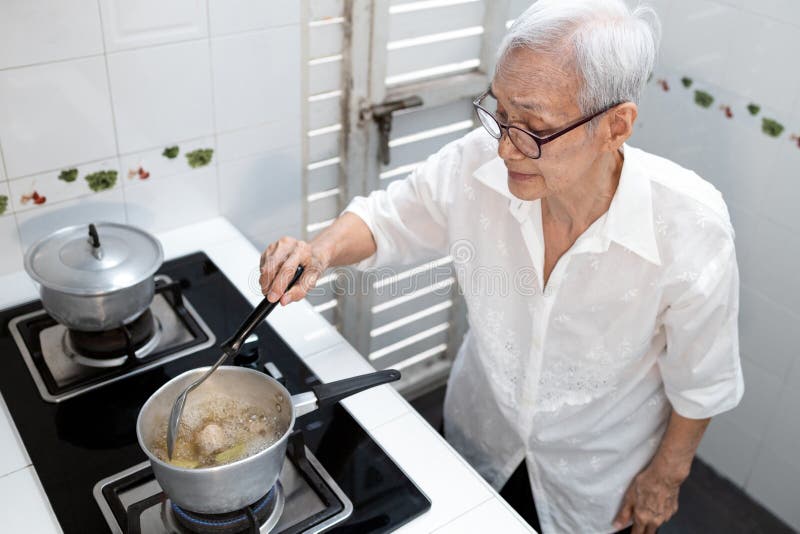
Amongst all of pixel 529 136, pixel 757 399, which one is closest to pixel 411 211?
pixel 529 136

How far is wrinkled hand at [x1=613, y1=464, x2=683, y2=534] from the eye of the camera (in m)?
1.42

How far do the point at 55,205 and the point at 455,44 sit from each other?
1.06 m

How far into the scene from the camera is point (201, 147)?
1.70 meters

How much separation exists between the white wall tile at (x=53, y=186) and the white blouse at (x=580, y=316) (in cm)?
53

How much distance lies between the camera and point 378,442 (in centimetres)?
127

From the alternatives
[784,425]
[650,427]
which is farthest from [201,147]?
A: [784,425]

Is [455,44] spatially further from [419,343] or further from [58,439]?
[58,439]

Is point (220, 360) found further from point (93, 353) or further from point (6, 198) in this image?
point (6, 198)

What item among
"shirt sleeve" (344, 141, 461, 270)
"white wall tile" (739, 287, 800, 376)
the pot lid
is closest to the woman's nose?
"shirt sleeve" (344, 141, 461, 270)

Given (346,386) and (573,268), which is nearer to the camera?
(346,386)

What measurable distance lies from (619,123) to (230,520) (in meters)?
0.78

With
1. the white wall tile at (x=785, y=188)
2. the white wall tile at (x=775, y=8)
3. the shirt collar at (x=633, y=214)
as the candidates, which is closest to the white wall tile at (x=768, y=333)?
the white wall tile at (x=785, y=188)

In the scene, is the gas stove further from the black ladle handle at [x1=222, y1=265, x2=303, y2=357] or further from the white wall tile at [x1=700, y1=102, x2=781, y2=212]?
the white wall tile at [x1=700, y1=102, x2=781, y2=212]

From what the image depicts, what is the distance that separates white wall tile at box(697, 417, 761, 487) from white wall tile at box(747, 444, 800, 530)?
27mm
